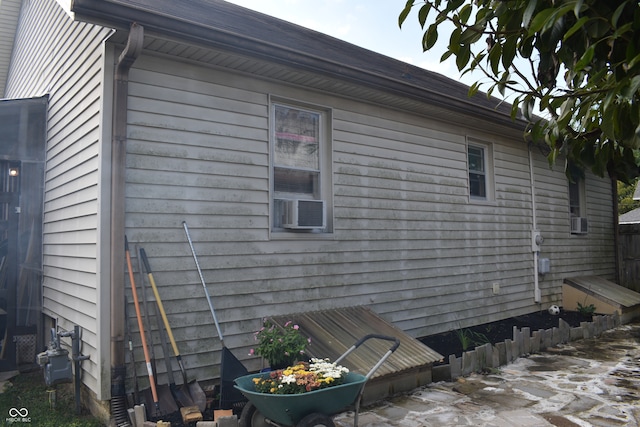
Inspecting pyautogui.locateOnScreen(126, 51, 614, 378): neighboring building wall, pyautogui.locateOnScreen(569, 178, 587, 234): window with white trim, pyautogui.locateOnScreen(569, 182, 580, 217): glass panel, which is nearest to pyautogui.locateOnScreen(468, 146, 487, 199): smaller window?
pyautogui.locateOnScreen(126, 51, 614, 378): neighboring building wall

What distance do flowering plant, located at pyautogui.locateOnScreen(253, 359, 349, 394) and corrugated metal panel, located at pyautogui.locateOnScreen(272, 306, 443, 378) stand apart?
36.0 inches

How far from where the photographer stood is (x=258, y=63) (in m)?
4.81

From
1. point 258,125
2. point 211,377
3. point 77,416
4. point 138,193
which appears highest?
point 258,125

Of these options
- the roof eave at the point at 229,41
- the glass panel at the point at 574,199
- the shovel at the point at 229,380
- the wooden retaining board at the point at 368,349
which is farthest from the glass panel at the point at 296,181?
the glass panel at the point at 574,199

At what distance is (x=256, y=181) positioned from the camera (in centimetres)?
504

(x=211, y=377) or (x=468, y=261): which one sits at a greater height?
(x=468, y=261)

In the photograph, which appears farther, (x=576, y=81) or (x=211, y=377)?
(x=211, y=377)

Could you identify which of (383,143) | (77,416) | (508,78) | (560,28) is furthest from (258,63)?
(77,416)

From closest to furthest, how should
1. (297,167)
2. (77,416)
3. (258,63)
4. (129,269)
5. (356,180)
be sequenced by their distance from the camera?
(129,269), (77,416), (258,63), (297,167), (356,180)

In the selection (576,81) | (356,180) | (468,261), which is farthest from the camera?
(468,261)

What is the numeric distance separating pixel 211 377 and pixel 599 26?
4.11 metres

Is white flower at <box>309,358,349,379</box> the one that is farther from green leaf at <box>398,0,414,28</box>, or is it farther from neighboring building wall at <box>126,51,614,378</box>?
green leaf at <box>398,0,414,28</box>

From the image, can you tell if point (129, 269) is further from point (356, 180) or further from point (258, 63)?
point (356, 180)

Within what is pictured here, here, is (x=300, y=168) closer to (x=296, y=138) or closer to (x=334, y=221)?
(x=296, y=138)
